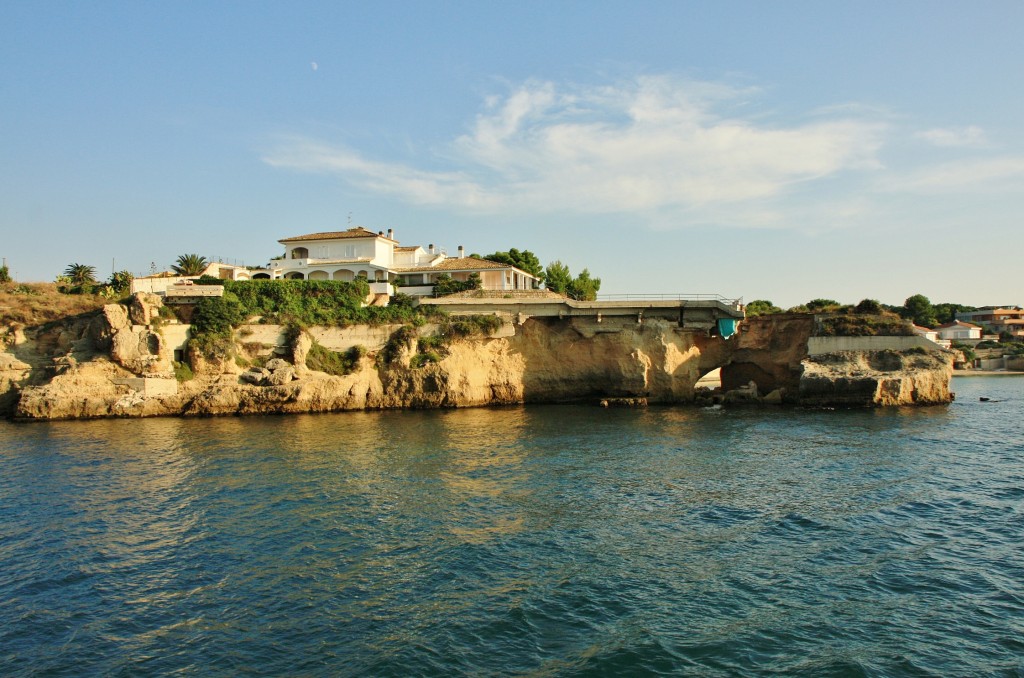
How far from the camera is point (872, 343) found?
159ft

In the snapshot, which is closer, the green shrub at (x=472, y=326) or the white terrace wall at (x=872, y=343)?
the white terrace wall at (x=872, y=343)

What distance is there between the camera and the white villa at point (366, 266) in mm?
59125

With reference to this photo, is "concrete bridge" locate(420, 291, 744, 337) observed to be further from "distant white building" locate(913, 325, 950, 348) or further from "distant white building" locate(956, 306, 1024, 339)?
"distant white building" locate(956, 306, 1024, 339)

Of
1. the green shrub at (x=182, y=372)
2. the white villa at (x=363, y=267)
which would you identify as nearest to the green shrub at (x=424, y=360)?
the white villa at (x=363, y=267)

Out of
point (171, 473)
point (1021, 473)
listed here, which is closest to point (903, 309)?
point (1021, 473)

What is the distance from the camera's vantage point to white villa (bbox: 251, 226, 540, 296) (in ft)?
194

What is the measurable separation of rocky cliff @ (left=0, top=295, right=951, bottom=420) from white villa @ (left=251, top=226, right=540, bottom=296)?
9.42 m

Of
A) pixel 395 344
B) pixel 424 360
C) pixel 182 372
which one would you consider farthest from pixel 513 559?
pixel 182 372

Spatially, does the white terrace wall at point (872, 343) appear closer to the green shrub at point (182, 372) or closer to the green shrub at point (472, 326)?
the green shrub at point (472, 326)

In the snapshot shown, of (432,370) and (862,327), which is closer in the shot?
(432,370)

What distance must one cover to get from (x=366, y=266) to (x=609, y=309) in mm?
23430

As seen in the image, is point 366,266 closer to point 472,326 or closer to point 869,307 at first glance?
point 472,326

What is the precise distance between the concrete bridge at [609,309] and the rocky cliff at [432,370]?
0.71m

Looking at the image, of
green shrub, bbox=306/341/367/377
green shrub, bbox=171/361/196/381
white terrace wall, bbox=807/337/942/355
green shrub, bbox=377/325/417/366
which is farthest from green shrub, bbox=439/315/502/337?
white terrace wall, bbox=807/337/942/355
